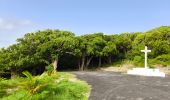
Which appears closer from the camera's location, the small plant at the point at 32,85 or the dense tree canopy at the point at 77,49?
the small plant at the point at 32,85

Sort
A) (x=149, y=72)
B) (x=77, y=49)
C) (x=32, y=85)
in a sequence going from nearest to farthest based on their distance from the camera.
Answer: (x=32, y=85) → (x=149, y=72) → (x=77, y=49)

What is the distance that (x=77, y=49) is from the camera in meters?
40.3

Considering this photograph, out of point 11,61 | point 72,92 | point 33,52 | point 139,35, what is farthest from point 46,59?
point 72,92

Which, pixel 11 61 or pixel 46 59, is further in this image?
pixel 46 59

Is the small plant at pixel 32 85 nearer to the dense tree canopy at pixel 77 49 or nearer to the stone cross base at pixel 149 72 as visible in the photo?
the stone cross base at pixel 149 72

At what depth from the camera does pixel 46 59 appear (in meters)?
40.1

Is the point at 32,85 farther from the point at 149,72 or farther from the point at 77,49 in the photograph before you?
the point at 77,49

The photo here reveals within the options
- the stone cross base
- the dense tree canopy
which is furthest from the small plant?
the dense tree canopy

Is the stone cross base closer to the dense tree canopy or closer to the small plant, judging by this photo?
the dense tree canopy

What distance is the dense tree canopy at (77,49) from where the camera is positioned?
3762 centimetres

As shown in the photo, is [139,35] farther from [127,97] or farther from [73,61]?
[127,97]

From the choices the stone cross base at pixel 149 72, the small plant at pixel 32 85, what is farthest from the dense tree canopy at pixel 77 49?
the small plant at pixel 32 85

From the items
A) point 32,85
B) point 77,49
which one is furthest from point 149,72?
point 32,85

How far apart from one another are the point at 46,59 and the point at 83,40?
249 inches
